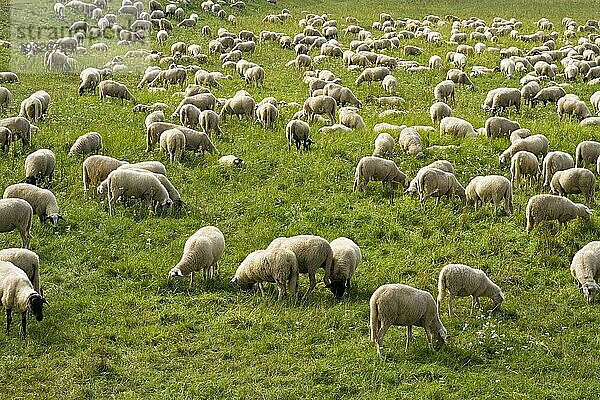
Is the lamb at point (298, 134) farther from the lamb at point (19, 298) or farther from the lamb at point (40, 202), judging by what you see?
the lamb at point (19, 298)

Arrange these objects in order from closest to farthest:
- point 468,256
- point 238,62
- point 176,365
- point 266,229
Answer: point 176,365
point 468,256
point 266,229
point 238,62

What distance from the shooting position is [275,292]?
13.1 m

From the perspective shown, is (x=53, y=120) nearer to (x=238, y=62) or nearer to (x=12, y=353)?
(x=238, y=62)

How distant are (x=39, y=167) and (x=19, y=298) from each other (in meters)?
7.18

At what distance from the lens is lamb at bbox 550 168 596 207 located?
16.2m

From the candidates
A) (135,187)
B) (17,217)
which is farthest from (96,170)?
(17,217)

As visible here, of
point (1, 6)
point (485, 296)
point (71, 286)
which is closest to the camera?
point (485, 296)

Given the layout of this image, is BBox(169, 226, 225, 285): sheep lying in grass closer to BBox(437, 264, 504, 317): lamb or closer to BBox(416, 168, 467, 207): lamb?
BBox(437, 264, 504, 317): lamb

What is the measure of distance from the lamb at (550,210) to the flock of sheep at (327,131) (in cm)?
3

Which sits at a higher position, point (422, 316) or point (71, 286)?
point (422, 316)

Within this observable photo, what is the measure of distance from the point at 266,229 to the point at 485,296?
5266 mm

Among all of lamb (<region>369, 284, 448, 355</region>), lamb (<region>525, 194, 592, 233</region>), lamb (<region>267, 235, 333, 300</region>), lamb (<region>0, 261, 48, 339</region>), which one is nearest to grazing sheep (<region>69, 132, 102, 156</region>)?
lamb (<region>0, 261, 48, 339</region>)

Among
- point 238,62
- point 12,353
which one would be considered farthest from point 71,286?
point 238,62

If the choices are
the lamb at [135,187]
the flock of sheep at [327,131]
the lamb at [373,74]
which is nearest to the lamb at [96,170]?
the flock of sheep at [327,131]
